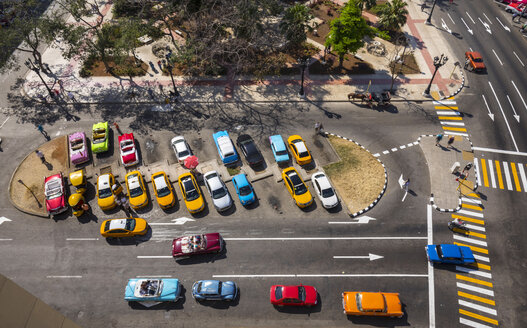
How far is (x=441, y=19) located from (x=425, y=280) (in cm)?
5176

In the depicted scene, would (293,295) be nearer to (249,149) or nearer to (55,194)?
(249,149)

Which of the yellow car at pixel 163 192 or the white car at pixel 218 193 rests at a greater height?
the white car at pixel 218 193

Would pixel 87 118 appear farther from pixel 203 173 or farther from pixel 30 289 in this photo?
pixel 30 289

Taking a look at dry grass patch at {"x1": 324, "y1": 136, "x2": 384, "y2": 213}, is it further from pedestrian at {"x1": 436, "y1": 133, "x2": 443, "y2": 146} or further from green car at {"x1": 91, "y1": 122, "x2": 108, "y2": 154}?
green car at {"x1": 91, "y1": 122, "x2": 108, "y2": 154}

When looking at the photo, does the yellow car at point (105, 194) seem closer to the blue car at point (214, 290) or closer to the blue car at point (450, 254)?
the blue car at point (214, 290)

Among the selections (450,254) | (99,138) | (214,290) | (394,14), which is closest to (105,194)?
(99,138)

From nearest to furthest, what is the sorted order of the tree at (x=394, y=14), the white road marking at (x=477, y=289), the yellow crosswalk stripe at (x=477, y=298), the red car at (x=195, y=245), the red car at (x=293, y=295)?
the red car at (x=293, y=295) < the yellow crosswalk stripe at (x=477, y=298) < the white road marking at (x=477, y=289) < the red car at (x=195, y=245) < the tree at (x=394, y=14)

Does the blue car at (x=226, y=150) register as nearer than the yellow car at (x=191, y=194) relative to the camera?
No

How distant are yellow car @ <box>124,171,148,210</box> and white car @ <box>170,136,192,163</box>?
4.94m

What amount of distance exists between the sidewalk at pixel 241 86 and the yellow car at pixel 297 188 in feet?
47.7

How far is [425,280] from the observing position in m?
27.4

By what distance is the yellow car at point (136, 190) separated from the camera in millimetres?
31969

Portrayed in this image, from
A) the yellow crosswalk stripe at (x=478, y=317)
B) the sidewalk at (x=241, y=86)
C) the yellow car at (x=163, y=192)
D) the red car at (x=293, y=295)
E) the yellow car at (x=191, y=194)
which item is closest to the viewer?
the yellow crosswalk stripe at (x=478, y=317)

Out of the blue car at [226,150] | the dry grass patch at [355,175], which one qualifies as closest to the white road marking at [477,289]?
the dry grass patch at [355,175]
